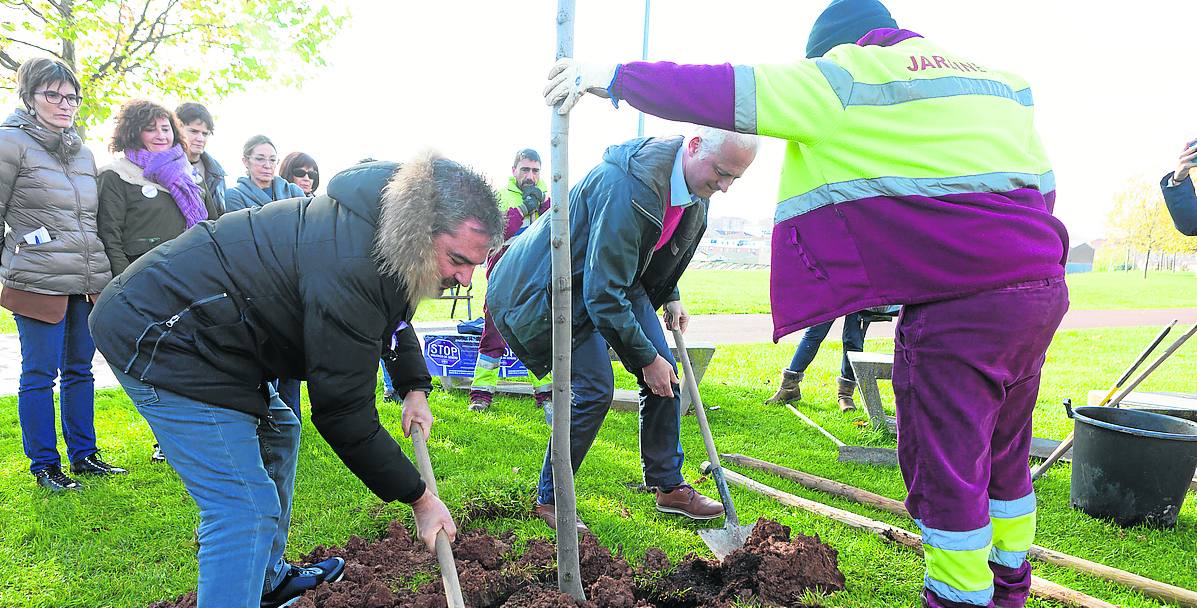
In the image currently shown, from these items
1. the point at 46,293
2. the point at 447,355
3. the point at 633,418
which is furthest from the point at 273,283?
the point at 447,355

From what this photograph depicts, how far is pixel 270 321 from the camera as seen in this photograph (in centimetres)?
206

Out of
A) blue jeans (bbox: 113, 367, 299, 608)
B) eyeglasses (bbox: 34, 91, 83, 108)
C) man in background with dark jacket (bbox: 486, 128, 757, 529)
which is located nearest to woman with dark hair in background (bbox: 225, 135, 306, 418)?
eyeglasses (bbox: 34, 91, 83, 108)

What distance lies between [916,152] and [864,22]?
53 centimetres

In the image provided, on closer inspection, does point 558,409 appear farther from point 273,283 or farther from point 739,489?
point 739,489

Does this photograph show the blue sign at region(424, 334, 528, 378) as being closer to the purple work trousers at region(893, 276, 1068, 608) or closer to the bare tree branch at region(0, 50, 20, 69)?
the purple work trousers at region(893, 276, 1068, 608)

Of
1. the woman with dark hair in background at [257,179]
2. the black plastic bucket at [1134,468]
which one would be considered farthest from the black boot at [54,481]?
the black plastic bucket at [1134,468]

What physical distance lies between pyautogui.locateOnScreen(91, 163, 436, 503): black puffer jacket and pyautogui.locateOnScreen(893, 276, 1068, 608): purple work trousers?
1431 mm

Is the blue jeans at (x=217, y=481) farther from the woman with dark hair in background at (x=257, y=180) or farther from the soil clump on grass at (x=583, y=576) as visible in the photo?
the woman with dark hair in background at (x=257, y=180)

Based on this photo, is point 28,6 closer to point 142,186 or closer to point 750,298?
point 142,186

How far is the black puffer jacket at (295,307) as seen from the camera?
6.29ft

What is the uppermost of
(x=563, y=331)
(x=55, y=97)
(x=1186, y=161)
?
(x=55, y=97)

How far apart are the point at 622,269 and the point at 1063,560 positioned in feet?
7.85

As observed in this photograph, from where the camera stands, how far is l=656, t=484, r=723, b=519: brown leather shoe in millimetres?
3713

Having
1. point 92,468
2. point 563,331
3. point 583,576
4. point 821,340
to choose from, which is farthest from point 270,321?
point 821,340
